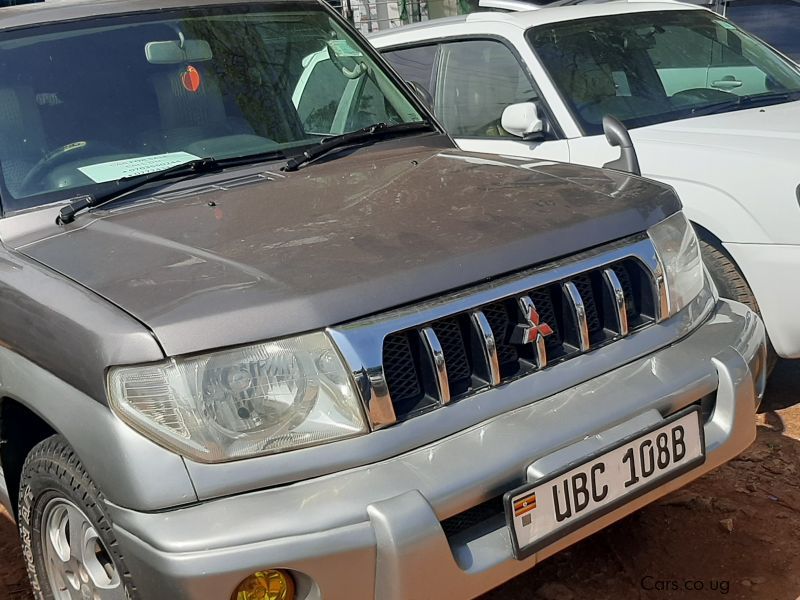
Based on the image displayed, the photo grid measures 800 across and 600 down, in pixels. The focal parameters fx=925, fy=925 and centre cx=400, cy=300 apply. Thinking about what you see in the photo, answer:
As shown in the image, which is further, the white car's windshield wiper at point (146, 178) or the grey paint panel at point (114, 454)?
the white car's windshield wiper at point (146, 178)

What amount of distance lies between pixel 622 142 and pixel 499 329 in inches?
78.5

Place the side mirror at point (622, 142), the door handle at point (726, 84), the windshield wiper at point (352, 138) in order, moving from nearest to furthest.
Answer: the windshield wiper at point (352, 138), the side mirror at point (622, 142), the door handle at point (726, 84)

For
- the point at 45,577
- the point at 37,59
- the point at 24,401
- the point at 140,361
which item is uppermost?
the point at 37,59

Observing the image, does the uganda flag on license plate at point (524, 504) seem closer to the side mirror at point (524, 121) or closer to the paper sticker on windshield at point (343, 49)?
the paper sticker on windshield at point (343, 49)

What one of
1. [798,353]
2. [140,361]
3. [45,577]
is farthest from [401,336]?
[798,353]

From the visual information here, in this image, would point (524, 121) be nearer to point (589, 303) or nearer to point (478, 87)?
point (478, 87)

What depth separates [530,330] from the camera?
7.38 ft

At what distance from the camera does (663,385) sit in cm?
234

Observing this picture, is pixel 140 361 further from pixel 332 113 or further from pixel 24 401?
pixel 332 113

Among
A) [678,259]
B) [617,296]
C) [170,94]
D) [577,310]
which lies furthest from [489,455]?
[170,94]

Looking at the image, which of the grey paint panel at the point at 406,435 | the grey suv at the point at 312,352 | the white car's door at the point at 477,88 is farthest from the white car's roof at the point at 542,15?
the grey paint panel at the point at 406,435

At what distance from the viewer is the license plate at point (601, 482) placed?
6.69ft

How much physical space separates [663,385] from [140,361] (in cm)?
128

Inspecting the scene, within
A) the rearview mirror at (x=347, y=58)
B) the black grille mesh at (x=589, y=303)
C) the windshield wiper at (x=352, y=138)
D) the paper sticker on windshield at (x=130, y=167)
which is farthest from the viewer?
the rearview mirror at (x=347, y=58)
